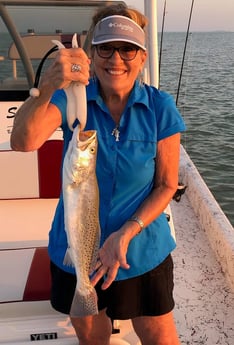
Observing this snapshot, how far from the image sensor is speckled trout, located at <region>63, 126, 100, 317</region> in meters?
1.64

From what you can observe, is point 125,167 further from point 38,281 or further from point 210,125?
point 210,125

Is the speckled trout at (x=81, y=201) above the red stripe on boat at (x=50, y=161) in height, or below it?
above

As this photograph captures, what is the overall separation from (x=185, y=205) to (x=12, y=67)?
2.12 metres

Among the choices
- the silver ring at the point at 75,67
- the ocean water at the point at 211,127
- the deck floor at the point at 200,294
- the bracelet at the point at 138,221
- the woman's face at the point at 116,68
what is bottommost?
the ocean water at the point at 211,127

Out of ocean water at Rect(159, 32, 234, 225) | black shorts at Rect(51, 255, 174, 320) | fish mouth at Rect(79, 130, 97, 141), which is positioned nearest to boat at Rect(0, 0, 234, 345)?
black shorts at Rect(51, 255, 174, 320)

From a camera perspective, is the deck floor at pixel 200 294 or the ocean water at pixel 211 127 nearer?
the deck floor at pixel 200 294

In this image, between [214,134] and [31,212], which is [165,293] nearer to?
[31,212]

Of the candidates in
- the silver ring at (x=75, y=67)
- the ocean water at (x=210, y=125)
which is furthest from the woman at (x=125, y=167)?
the ocean water at (x=210, y=125)

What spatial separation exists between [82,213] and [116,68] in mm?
550

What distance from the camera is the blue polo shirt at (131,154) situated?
188cm

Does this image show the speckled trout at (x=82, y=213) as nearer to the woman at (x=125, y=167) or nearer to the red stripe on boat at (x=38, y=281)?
the woman at (x=125, y=167)

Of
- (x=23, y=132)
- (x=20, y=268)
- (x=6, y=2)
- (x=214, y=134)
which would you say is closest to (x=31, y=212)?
(x=20, y=268)

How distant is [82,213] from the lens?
1752 millimetres

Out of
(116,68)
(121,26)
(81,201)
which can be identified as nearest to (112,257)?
(81,201)
